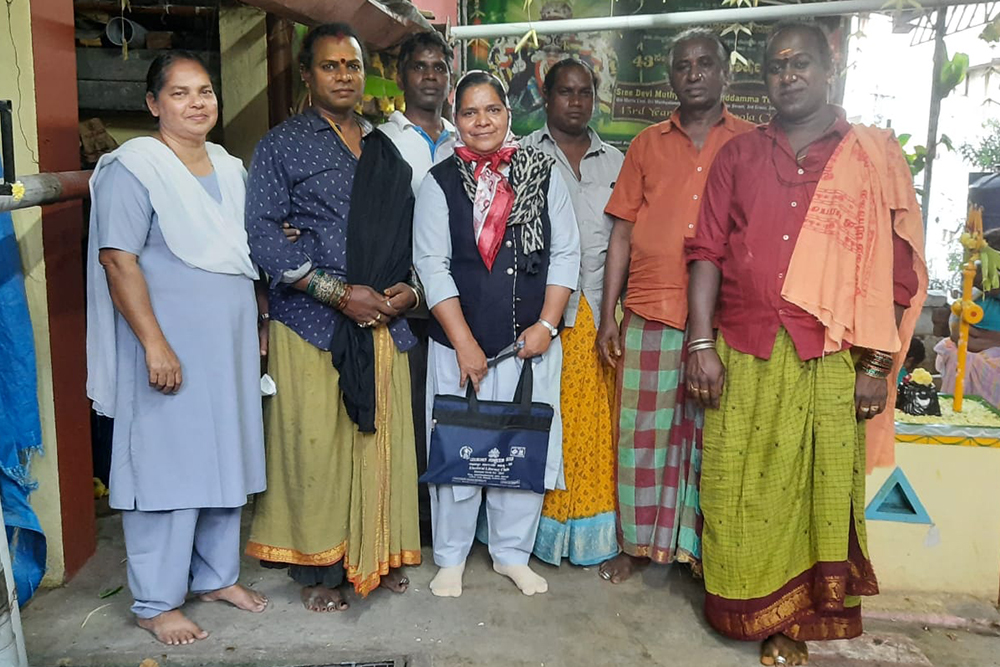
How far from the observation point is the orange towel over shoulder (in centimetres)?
265

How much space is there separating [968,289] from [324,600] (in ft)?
8.64

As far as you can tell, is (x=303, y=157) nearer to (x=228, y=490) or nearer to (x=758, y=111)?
(x=228, y=490)

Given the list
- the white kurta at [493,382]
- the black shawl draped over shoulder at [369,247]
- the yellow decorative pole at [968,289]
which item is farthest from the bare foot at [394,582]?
the yellow decorative pole at [968,289]

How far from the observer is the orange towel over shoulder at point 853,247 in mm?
2648

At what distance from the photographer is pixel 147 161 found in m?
2.67

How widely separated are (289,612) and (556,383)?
4.13 ft

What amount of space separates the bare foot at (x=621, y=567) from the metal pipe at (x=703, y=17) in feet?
Result: 7.10

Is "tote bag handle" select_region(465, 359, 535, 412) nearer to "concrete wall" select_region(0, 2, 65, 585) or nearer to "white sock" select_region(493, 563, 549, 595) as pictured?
"white sock" select_region(493, 563, 549, 595)

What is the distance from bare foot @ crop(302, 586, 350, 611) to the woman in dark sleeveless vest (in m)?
0.56

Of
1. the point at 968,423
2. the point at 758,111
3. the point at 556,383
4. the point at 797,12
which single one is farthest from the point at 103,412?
the point at 758,111

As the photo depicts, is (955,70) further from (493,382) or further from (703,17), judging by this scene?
(493,382)

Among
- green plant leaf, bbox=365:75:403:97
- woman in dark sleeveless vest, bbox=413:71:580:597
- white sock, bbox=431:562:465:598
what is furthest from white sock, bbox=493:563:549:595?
green plant leaf, bbox=365:75:403:97

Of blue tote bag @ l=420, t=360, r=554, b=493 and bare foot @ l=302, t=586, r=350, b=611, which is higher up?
blue tote bag @ l=420, t=360, r=554, b=493

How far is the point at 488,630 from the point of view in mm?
3018
